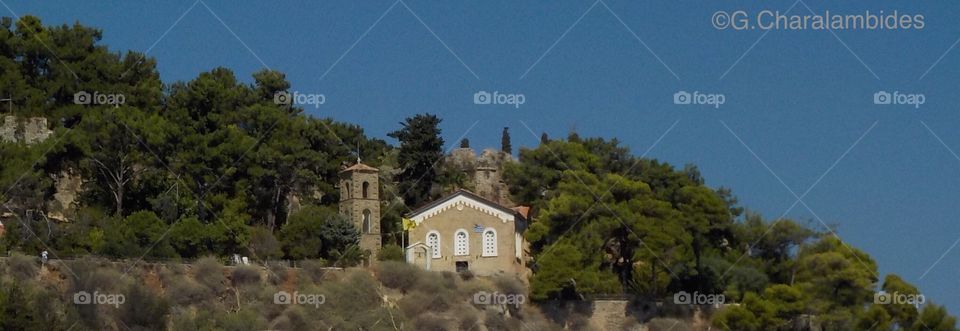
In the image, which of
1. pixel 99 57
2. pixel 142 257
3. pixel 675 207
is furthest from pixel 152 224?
pixel 675 207

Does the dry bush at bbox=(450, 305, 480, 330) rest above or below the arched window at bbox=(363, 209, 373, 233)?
below

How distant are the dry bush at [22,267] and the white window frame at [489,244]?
48.5 feet

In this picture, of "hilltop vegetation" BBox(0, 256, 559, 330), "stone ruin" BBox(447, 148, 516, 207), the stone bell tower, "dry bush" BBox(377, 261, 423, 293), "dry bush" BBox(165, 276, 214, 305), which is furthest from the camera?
"stone ruin" BBox(447, 148, 516, 207)

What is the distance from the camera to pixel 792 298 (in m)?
59.8

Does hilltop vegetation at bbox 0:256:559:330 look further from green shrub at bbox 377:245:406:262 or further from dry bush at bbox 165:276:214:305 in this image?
green shrub at bbox 377:245:406:262

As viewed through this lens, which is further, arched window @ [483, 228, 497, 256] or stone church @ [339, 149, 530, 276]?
arched window @ [483, 228, 497, 256]

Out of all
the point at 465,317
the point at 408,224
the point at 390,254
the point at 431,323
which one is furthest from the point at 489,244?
the point at 431,323

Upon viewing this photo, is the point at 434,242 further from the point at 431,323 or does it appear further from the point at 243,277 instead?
the point at 243,277

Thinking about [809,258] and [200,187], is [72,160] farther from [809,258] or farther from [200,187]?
[809,258]

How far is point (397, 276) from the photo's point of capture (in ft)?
199

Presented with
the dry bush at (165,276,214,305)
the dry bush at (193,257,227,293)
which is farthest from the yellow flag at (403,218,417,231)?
the dry bush at (165,276,214,305)

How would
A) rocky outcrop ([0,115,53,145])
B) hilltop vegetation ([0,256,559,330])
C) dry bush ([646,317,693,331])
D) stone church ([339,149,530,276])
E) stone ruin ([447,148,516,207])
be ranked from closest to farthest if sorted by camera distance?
hilltop vegetation ([0,256,559,330]), dry bush ([646,317,693,331]), stone church ([339,149,530,276]), rocky outcrop ([0,115,53,145]), stone ruin ([447,148,516,207])

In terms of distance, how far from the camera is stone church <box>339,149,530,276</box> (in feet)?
210

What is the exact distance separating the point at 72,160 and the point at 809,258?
21.5m
